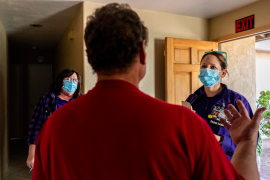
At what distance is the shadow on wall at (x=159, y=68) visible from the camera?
11.0ft

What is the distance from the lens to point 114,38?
21.7 inches

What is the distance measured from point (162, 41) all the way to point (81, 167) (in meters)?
3.01

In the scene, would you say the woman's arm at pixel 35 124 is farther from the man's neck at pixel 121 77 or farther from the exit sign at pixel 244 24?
the exit sign at pixel 244 24

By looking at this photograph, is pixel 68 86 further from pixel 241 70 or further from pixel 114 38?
pixel 241 70

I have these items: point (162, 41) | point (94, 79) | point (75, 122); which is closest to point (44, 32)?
point (94, 79)

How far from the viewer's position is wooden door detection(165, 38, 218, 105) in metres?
3.21

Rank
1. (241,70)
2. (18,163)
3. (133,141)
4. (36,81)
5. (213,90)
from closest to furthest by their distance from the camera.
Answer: (133,141)
(213,90)
(241,70)
(18,163)
(36,81)

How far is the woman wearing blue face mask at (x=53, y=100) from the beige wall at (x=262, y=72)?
627cm

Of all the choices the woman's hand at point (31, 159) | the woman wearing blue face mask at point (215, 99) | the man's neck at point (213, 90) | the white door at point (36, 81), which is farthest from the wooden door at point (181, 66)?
the white door at point (36, 81)

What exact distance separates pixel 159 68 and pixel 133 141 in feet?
9.56

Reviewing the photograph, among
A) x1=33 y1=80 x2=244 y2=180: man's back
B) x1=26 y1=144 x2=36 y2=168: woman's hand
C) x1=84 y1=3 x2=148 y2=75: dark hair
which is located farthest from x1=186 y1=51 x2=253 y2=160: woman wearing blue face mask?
x1=26 y1=144 x2=36 y2=168: woman's hand

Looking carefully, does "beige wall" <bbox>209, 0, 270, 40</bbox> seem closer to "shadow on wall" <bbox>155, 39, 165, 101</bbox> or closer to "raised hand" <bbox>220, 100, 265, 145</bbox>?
"shadow on wall" <bbox>155, 39, 165, 101</bbox>

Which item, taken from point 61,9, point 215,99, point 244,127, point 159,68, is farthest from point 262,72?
point 244,127

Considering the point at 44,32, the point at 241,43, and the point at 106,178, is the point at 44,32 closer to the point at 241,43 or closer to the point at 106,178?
the point at 241,43
